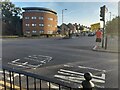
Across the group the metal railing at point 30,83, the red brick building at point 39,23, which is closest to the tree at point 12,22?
the red brick building at point 39,23

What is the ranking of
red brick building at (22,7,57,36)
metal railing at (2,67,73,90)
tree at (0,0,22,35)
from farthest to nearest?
tree at (0,0,22,35) → red brick building at (22,7,57,36) → metal railing at (2,67,73,90)

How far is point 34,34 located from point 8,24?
12.7 meters

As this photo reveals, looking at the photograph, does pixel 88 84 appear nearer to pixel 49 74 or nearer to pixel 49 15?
pixel 49 74

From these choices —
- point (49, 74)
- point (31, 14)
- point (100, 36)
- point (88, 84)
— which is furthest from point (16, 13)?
point (88, 84)

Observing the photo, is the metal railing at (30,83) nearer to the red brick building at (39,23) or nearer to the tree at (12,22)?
the red brick building at (39,23)

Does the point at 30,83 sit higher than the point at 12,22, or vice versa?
the point at 12,22

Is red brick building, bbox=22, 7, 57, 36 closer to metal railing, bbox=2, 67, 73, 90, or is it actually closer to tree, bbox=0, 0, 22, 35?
tree, bbox=0, 0, 22, 35

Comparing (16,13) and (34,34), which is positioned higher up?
(16,13)

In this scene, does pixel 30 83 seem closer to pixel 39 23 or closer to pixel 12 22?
pixel 39 23

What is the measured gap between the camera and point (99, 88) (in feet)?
19.0

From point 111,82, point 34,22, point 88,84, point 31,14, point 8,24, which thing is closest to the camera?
point 88,84

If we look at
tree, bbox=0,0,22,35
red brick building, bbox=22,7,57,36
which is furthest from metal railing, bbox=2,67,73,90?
tree, bbox=0,0,22,35

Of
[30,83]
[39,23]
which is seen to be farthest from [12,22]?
[30,83]

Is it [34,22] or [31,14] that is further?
[34,22]
